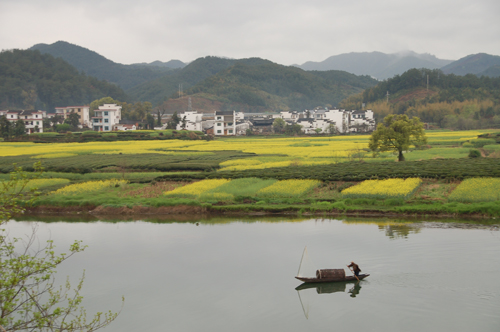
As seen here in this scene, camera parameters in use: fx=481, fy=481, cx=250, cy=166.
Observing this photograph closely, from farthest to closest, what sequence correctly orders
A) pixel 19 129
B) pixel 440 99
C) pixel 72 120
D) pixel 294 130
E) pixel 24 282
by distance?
pixel 440 99 → pixel 294 130 → pixel 72 120 → pixel 19 129 → pixel 24 282

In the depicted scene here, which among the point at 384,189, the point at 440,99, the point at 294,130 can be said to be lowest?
the point at 384,189

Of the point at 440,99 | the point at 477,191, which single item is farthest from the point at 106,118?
the point at 440,99

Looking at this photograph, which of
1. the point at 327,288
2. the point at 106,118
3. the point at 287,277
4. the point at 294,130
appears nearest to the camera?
the point at 327,288

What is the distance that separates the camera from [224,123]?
319 feet

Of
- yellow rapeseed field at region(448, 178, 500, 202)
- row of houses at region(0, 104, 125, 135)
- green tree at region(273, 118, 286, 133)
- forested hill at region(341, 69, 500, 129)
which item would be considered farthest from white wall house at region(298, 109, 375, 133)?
yellow rapeseed field at region(448, 178, 500, 202)

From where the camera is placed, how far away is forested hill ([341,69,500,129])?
3885 inches

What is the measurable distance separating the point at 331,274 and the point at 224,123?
85.0 meters

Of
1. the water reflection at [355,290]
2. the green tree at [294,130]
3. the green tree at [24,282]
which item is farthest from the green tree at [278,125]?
the green tree at [24,282]

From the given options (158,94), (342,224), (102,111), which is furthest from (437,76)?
(342,224)

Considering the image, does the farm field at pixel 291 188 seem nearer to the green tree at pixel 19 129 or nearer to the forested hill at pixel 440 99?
the green tree at pixel 19 129

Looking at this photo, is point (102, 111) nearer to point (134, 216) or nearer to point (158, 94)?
point (134, 216)

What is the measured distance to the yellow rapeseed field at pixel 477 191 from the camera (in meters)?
22.0

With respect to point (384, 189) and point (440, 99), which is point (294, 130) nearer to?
point (440, 99)

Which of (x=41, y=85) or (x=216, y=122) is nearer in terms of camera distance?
(x=216, y=122)
